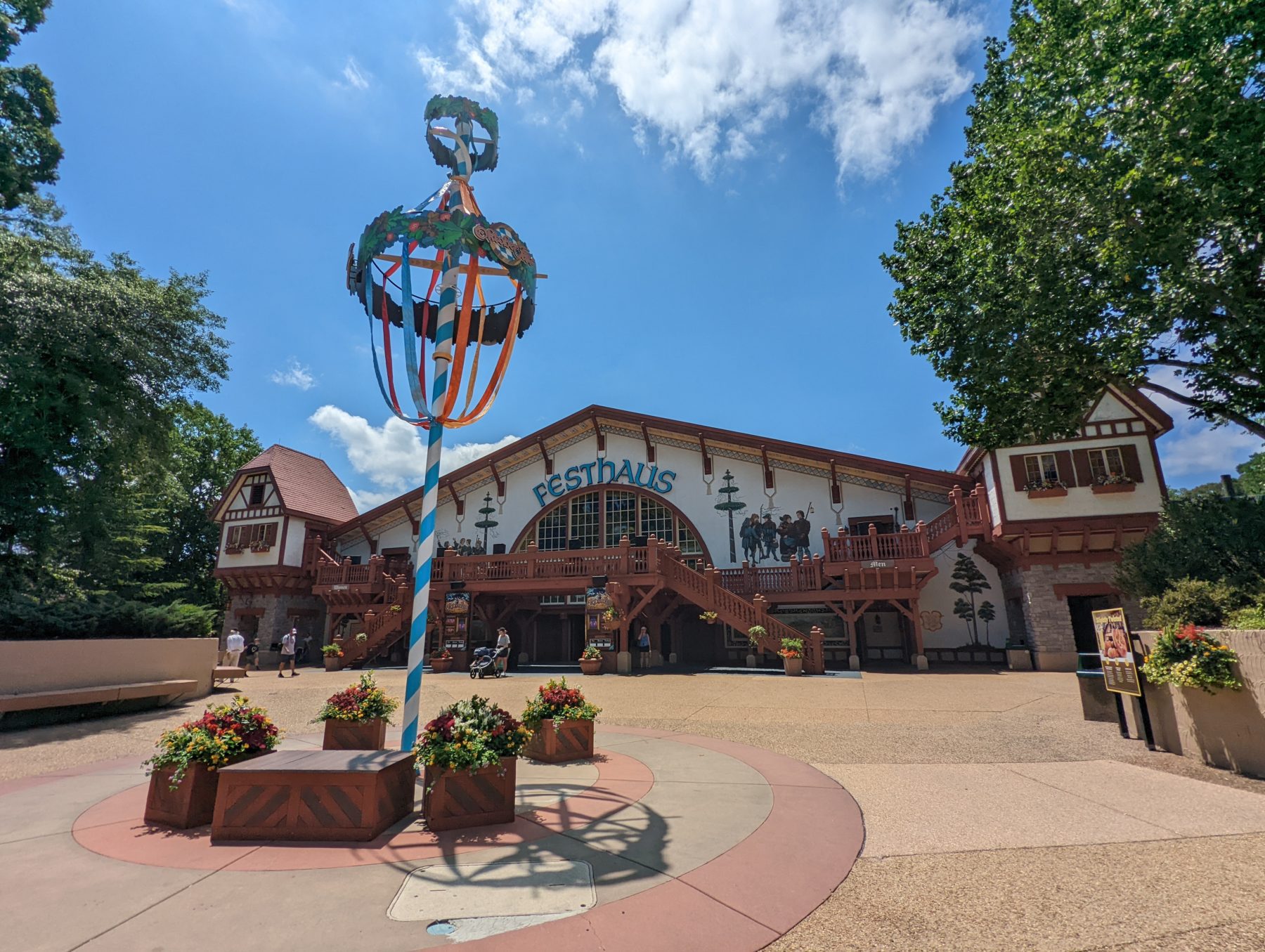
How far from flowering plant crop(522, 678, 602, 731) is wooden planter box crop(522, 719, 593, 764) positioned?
51 millimetres

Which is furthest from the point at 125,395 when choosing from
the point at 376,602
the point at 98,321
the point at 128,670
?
the point at 376,602

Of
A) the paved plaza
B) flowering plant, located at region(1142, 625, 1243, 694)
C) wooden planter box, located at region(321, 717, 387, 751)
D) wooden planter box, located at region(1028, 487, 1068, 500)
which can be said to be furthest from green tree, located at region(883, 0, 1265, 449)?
wooden planter box, located at region(321, 717, 387, 751)

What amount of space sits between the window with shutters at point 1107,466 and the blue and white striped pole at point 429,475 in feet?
63.8

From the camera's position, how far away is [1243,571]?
7.59m

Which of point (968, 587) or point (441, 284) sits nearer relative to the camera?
point (441, 284)

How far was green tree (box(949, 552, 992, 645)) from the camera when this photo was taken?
20406mm

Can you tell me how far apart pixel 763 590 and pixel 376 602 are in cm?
1623

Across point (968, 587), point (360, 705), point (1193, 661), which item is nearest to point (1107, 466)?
point (968, 587)

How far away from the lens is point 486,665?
715 inches

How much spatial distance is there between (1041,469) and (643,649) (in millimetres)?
13765

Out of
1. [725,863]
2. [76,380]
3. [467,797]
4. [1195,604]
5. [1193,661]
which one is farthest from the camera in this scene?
[76,380]

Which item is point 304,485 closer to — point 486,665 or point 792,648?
point 486,665

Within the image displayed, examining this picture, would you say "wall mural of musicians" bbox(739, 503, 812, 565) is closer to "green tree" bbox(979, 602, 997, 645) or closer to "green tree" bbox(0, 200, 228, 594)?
"green tree" bbox(979, 602, 997, 645)

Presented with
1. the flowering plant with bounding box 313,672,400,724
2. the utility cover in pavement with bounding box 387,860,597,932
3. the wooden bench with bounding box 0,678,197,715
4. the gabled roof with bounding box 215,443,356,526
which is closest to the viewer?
the utility cover in pavement with bounding box 387,860,597,932
